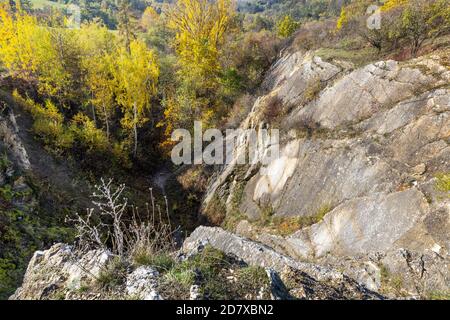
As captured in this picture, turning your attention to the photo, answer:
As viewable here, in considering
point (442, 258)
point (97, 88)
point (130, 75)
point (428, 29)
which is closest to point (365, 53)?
point (428, 29)

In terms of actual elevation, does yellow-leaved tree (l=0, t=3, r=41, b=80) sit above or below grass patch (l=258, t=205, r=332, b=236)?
above

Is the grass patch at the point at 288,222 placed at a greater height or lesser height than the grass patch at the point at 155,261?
lesser

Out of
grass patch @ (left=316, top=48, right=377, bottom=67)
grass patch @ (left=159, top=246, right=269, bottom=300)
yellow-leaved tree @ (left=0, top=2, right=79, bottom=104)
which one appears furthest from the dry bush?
grass patch @ (left=316, top=48, right=377, bottom=67)

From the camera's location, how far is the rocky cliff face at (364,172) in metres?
8.38

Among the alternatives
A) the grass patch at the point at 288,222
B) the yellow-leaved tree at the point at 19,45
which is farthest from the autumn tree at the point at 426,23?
the yellow-leaved tree at the point at 19,45

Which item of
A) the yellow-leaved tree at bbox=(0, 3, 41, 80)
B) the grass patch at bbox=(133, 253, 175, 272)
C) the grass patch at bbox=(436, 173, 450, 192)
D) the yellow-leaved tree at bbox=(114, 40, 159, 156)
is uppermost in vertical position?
the yellow-leaved tree at bbox=(0, 3, 41, 80)

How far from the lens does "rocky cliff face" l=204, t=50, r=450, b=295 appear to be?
838 cm

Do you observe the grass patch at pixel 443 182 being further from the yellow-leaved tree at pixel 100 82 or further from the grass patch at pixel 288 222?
the yellow-leaved tree at pixel 100 82

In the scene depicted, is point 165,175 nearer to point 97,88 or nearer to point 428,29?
point 97,88

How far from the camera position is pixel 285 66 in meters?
22.1

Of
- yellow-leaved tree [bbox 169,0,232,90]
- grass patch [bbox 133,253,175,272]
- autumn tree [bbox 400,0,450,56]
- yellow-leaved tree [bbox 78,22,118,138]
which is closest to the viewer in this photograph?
grass patch [bbox 133,253,175,272]

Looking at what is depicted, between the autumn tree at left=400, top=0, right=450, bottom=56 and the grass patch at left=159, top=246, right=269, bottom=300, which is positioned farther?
the autumn tree at left=400, top=0, right=450, bottom=56

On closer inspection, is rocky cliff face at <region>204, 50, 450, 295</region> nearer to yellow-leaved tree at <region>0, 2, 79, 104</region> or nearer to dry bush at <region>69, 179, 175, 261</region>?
dry bush at <region>69, 179, 175, 261</region>

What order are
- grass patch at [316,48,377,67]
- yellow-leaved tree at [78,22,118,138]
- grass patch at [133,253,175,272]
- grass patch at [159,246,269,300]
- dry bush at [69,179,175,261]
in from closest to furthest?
grass patch at [159,246,269,300] < grass patch at [133,253,175,272] < dry bush at [69,179,175,261] < grass patch at [316,48,377,67] < yellow-leaved tree at [78,22,118,138]
